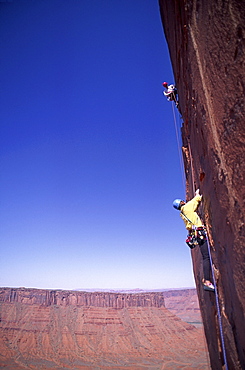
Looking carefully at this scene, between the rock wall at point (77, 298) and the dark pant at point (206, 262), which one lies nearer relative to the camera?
the dark pant at point (206, 262)

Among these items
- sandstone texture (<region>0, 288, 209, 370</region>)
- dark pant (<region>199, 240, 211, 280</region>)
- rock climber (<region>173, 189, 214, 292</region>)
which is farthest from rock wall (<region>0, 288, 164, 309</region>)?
dark pant (<region>199, 240, 211, 280</region>)

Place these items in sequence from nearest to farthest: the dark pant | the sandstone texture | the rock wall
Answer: the dark pant
the sandstone texture
the rock wall

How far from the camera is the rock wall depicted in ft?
207

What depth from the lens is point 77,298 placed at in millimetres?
66000

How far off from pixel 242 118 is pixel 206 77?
1.05 metres

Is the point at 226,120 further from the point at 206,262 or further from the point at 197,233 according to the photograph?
the point at 206,262

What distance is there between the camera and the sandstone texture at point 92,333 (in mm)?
40562

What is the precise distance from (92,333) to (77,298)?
12.5 metres

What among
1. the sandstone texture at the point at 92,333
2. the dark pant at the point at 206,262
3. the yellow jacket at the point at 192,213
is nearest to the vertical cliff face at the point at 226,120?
the dark pant at the point at 206,262

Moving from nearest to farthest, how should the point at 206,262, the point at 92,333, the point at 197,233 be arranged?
the point at 206,262, the point at 197,233, the point at 92,333

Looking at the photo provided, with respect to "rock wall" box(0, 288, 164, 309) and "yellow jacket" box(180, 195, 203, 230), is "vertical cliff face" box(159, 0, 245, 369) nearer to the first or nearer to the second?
"yellow jacket" box(180, 195, 203, 230)

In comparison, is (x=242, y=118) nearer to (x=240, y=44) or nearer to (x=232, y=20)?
(x=240, y=44)

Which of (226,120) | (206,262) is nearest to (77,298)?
(206,262)

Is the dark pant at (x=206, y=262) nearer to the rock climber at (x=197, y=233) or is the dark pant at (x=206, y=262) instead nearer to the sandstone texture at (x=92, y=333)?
the rock climber at (x=197, y=233)
